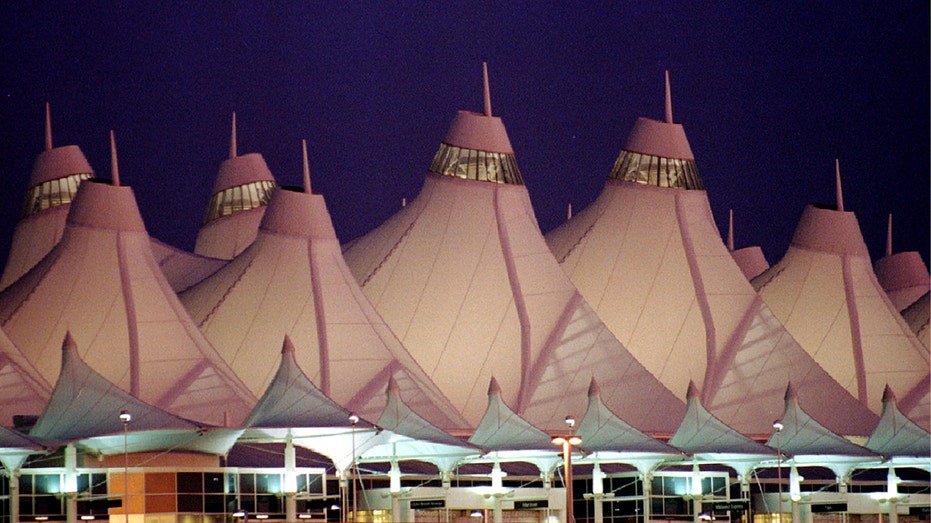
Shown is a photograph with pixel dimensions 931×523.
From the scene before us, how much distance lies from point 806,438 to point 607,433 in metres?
6.30

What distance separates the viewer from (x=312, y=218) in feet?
218

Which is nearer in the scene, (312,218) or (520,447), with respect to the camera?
(520,447)

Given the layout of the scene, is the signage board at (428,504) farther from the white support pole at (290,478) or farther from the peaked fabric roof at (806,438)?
the peaked fabric roof at (806,438)

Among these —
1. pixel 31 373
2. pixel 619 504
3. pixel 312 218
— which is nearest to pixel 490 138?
pixel 312 218

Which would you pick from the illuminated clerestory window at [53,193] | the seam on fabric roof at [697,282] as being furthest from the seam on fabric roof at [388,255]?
the illuminated clerestory window at [53,193]

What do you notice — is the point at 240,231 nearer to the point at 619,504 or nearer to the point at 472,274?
the point at 472,274

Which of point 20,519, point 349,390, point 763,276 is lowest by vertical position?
point 20,519

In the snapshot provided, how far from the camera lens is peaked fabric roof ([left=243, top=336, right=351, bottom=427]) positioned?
54625 mm

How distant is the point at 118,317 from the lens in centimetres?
6216

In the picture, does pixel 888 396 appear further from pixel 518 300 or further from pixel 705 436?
pixel 518 300

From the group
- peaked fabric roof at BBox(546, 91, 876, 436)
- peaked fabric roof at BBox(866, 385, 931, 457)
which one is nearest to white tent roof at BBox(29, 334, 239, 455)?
peaked fabric roof at BBox(866, 385, 931, 457)

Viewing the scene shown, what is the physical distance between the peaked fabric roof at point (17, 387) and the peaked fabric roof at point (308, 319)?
7.98 metres

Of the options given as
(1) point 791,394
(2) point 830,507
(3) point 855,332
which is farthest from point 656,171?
(2) point 830,507

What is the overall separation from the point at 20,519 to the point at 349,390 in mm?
12835
